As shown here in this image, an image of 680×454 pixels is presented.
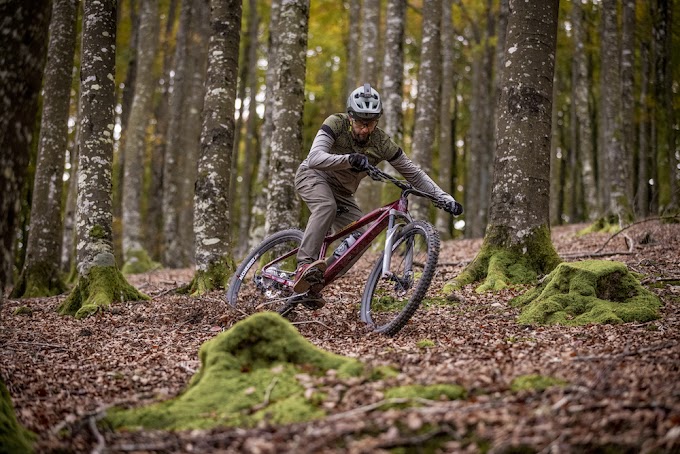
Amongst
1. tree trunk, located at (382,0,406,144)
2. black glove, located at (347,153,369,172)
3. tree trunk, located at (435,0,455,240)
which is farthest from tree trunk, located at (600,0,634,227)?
black glove, located at (347,153,369,172)

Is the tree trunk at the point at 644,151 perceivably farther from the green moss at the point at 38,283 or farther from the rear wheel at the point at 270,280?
the green moss at the point at 38,283

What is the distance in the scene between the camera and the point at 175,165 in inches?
752

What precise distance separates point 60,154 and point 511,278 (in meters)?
8.71

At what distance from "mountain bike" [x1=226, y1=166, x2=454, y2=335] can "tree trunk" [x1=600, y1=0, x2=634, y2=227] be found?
8.35 meters

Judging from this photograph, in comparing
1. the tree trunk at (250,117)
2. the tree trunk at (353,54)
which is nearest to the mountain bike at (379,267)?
the tree trunk at (353,54)

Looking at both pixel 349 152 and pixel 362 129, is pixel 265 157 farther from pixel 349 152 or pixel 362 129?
pixel 362 129

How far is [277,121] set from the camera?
1009cm

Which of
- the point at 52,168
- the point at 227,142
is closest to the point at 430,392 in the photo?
the point at 227,142

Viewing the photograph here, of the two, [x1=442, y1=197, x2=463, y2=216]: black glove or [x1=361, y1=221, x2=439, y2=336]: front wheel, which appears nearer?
[x1=361, y1=221, x2=439, y2=336]: front wheel

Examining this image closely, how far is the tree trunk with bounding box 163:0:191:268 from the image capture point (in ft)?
61.4

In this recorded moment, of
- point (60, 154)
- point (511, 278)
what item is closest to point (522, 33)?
point (511, 278)

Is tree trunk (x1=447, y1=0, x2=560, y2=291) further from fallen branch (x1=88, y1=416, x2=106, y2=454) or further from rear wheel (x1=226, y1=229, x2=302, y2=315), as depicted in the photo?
fallen branch (x1=88, y1=416, x2=106, y2=454)

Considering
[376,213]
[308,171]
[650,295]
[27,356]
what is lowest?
[27,356]

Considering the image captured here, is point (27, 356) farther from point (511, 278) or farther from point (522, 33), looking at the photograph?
point (522, 33)
